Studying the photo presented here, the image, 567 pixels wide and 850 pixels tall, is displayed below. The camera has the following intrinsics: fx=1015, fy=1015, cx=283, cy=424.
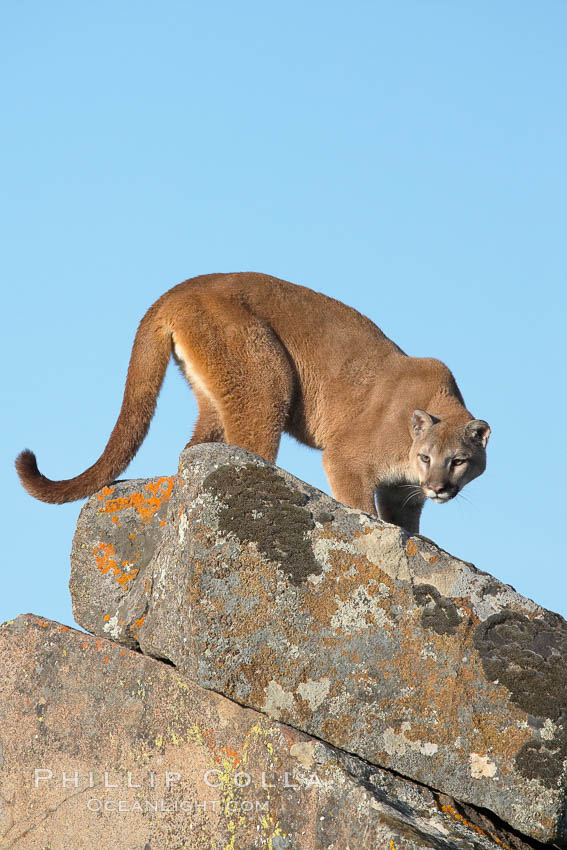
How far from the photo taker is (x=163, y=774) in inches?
206

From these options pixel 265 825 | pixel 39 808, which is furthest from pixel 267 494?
pixel 39 808

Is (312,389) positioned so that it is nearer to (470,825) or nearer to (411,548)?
(411,548)

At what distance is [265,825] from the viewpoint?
486cm

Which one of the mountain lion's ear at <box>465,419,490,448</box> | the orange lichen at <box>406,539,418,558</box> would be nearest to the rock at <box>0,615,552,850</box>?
the orange lichen at <box>406,539,418,558</box>

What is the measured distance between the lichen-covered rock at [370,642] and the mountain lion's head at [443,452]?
3.44 m

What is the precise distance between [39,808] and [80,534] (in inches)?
64.4

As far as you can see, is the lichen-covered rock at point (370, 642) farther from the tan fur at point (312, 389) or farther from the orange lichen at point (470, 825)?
the tan fur at point (312, 389)

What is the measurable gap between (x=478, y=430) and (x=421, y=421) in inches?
21.0

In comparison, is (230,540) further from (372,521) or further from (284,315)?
(284,315)

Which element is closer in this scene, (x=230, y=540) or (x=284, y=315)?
(x=230, y=540)

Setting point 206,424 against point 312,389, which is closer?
point 206,424

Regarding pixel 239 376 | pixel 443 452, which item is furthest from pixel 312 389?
pixel 443 452

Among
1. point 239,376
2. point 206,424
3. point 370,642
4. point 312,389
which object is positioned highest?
point 312,389

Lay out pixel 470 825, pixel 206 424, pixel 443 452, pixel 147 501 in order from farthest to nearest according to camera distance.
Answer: pixel 206 424 < pixel 443 452 < pixel 147 501 < pixel 470 825
